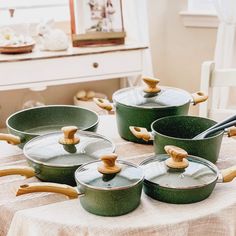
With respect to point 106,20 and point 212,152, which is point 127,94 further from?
point 106,20

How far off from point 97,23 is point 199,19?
0.70 meters

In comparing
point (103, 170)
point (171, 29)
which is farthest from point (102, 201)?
point (171, 29)

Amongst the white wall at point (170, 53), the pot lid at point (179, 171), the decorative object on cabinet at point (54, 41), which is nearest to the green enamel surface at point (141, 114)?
the pot lid at point (179, 171)

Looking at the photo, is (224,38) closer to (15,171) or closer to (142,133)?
(142,133)

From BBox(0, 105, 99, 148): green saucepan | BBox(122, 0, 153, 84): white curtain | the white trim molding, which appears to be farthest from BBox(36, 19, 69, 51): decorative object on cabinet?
BBox(0, 105, 99, 148): green saucepan

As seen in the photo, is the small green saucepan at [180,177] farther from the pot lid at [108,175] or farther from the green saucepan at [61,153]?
A: the green saucepan at [61,153]

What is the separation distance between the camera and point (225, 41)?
2779 millimetres

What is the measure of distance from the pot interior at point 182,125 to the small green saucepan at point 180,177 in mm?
213

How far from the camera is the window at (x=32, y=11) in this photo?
2.91m

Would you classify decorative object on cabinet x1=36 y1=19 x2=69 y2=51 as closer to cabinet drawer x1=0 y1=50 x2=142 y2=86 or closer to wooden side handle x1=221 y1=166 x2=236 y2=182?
cabinet drawer x1=0 y1=50 x2=142 y2=86

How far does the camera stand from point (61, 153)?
3.94 feet

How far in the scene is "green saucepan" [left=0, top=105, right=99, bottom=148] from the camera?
149 centimetres

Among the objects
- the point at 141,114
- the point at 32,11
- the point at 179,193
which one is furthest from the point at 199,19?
the point at 179,193

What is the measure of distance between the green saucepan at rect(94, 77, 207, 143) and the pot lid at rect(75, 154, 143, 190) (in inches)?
12.7
